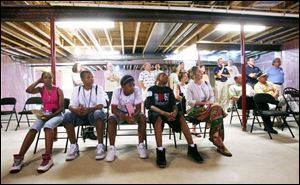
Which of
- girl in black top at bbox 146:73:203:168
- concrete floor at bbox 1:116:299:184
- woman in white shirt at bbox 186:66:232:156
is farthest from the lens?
woman in white shirt at bbox 186:66:232:156

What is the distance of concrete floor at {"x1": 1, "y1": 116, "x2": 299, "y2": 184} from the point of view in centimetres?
227

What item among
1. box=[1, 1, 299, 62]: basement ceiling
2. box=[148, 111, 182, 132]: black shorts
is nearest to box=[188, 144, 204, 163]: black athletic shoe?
box=[148, 111, 182, 132]: black shorts

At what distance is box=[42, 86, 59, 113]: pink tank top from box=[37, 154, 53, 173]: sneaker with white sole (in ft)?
2.08

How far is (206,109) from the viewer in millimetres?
3287

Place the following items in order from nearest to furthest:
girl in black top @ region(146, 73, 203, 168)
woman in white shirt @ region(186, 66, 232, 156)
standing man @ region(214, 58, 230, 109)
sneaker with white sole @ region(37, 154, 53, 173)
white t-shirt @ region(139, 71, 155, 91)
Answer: sneaker with white sole @ region(37, 154, 53, 173) → girl in black top @ region(146, 73, 203, 168) → woman in white shirt @ region(186, 66, 232, 156) → white t-shirt @ region(139, 71, 155, 91) → standing man @ region(214, 58, 230, 109)

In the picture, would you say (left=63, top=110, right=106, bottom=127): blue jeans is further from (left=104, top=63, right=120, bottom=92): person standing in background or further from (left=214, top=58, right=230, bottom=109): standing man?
(left=214, top=58, right=230, bottom=109): standing man

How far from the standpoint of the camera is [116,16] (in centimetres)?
352

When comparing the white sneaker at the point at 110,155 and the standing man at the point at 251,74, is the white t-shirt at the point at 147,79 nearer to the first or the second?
the standing man at the point at 251,74

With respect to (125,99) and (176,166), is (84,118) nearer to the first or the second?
(125,99)

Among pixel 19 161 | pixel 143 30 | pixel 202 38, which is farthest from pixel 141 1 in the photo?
pixel 202 38

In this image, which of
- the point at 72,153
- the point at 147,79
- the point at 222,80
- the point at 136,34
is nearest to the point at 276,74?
the point at 222,80

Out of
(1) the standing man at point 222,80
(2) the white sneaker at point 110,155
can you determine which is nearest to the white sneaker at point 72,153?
(2) the white sneaker at point 110,155

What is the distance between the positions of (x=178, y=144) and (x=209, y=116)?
0.66m

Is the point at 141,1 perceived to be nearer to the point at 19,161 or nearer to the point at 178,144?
the point at 178,144
